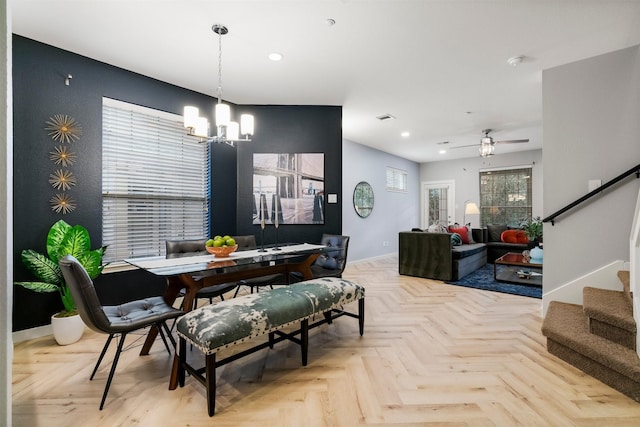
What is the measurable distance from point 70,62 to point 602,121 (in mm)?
5189

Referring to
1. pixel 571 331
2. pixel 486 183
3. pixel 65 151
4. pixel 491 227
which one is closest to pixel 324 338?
pixel 571 331

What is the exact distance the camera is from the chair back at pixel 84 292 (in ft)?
5.29

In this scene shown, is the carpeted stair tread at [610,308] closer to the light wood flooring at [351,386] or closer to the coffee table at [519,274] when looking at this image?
the light wood flooring at [351,386]

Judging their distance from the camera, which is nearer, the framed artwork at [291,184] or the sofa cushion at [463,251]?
the framed artwork at [291,184]

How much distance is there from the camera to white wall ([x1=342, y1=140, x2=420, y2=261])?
6.24 meters

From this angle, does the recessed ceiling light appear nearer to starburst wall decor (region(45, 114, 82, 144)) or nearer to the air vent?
the air vent

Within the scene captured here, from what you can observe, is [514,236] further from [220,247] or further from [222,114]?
[222,114]

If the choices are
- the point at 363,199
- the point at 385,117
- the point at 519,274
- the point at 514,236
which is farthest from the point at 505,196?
the point at 385,117

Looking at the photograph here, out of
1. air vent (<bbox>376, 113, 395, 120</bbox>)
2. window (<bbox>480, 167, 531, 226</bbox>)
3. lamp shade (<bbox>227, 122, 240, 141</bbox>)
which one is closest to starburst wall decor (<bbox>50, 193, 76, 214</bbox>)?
lamp shade (<bbox>227, 122, 240, 141</bbox>)

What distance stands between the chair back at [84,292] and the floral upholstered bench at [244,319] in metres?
0.42

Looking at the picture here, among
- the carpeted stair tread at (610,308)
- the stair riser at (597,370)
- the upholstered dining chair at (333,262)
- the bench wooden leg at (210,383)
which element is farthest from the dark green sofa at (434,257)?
the bench wooden leg at (210,383)

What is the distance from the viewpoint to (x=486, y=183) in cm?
783

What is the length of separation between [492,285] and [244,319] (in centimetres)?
401

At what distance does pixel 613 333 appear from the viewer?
82.1 inches
